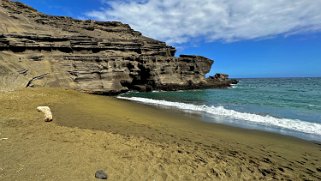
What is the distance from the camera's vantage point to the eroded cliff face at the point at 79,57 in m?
27.1

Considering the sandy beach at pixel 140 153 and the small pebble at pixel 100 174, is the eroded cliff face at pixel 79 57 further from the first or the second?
the small pebble at pixel 100 174

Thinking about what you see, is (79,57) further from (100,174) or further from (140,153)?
(100,174)

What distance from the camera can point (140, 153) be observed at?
753 cm

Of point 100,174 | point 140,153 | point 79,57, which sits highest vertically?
point 79,57

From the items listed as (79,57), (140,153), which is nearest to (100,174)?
(140,153)

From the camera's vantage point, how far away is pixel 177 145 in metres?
8.86

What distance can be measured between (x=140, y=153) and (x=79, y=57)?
27.7 meters

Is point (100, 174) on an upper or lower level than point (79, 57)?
lower

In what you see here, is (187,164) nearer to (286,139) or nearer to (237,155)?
(237,155)

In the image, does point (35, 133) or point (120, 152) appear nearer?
point (120, 152)

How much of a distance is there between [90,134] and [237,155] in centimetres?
525

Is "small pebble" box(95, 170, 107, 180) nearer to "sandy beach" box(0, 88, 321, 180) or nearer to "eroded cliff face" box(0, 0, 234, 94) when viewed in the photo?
"sandy beach" box(0, 88, 321, 180)

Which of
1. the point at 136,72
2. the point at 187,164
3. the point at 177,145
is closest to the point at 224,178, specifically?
the point at 187,164

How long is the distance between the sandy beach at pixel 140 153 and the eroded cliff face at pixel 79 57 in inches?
641
